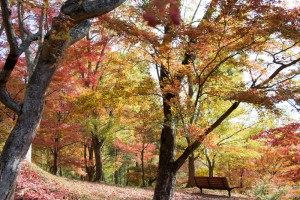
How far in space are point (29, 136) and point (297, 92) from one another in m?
5.82

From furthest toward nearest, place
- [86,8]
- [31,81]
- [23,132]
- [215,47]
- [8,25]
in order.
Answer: [215,47] → [31,81] → [86,8] → [23,132] → [8,25]

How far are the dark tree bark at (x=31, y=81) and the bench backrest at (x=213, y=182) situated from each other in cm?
873

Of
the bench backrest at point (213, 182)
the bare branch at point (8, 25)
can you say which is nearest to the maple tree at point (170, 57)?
the bare branch at point (8, 25)

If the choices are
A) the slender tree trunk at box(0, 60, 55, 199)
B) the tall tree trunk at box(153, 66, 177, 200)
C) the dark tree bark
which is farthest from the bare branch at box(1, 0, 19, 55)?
the tall tree trunk at box(153, 66, 177, 200)

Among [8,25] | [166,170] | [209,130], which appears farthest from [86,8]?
[166,170]

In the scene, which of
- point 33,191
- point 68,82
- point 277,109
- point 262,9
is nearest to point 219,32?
point 262,9

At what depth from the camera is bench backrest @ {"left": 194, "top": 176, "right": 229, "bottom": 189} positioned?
11.4 m

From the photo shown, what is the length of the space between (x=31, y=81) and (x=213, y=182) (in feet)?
30.5

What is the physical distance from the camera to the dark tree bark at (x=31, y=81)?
4.69m

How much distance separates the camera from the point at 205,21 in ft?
20.6

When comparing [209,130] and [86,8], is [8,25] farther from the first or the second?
[209,130]

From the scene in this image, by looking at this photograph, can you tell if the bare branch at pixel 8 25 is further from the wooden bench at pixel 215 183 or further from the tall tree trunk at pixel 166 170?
the wooden bench at pixel 215 183

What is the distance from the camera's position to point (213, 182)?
11.8m

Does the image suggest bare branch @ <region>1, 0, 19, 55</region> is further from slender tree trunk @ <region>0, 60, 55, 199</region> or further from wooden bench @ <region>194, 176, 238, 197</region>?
wooden bench @ <region>194, 176, 238, 197</region>
